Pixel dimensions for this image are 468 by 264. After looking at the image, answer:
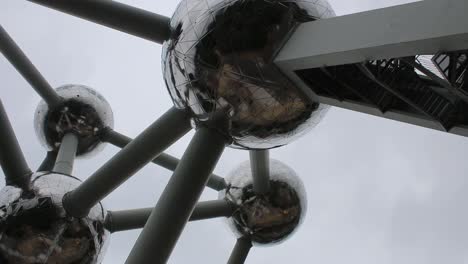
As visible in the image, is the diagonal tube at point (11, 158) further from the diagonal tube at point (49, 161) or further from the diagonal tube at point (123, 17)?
the diagonal tube at point (49, 161)

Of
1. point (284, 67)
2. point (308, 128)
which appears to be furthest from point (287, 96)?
point (308, 128)

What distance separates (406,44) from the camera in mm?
4340

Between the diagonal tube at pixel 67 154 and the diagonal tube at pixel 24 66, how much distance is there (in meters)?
0.73

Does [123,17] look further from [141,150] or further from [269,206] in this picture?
[269,206]

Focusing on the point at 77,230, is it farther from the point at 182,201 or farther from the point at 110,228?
the point at 182,201

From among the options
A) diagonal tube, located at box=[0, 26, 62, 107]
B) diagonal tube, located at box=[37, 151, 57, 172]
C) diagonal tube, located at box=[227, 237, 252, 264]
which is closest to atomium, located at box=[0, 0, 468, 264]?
diagonal tube, located at box=[0, 26, 62, 107]

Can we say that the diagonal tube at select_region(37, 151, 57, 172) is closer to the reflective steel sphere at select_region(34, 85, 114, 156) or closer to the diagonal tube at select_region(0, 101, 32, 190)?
the reflective steel sphere at select_region(34, 85, 114, 156)

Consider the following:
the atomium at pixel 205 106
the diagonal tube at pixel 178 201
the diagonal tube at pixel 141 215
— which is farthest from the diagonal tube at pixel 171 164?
the diagonal tube at pixel 178 201

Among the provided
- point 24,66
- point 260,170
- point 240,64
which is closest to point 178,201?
point 240,64

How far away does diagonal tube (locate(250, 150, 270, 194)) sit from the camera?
879cm

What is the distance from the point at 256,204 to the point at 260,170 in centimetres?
82

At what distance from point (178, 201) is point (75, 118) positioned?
5480 mm

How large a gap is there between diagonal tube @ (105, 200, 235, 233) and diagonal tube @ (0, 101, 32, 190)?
4.03ft

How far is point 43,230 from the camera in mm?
7992
